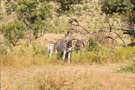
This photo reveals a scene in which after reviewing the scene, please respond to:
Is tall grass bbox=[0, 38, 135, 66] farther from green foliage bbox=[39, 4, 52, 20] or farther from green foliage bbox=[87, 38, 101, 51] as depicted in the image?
green foliage bbox=[39, 4, 52, 20]

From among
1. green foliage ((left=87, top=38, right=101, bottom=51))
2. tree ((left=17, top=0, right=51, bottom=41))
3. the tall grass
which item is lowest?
the tall grass

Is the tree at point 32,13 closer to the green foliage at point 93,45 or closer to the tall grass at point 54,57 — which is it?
the tall grass at point 54,57

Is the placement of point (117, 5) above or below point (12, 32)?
above

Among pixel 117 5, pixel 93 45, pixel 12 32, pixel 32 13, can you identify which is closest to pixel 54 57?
pixel 93 45

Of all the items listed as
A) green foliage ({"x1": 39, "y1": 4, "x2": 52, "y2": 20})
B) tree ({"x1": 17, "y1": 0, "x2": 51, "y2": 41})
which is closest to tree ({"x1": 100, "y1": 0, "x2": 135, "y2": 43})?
green foliage ({"x1": 39, "y1": 4, "x2": 52, "y2": 20})

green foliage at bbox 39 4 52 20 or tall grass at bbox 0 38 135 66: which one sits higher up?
green foliage at bbox 39 4 52 20

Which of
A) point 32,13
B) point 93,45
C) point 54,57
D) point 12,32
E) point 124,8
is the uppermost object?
point 124,8

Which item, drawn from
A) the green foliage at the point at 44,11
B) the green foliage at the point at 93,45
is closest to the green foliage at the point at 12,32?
the green foliage at the point at 44,11

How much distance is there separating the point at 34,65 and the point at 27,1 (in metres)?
14.2

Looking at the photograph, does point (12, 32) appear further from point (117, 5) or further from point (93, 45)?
point (117, 5)

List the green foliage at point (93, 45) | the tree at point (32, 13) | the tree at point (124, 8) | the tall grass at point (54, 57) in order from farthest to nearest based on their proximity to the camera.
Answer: the tree at point (32, 13) < the tree at point (124, 8) < the green foliage at point (93, 45) < the tall grass at point (54, 57)

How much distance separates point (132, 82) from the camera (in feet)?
21.5

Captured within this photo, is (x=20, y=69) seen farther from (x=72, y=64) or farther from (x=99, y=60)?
(x=99, y=60)

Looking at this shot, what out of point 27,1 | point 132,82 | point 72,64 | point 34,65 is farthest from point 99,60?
point 27,1
